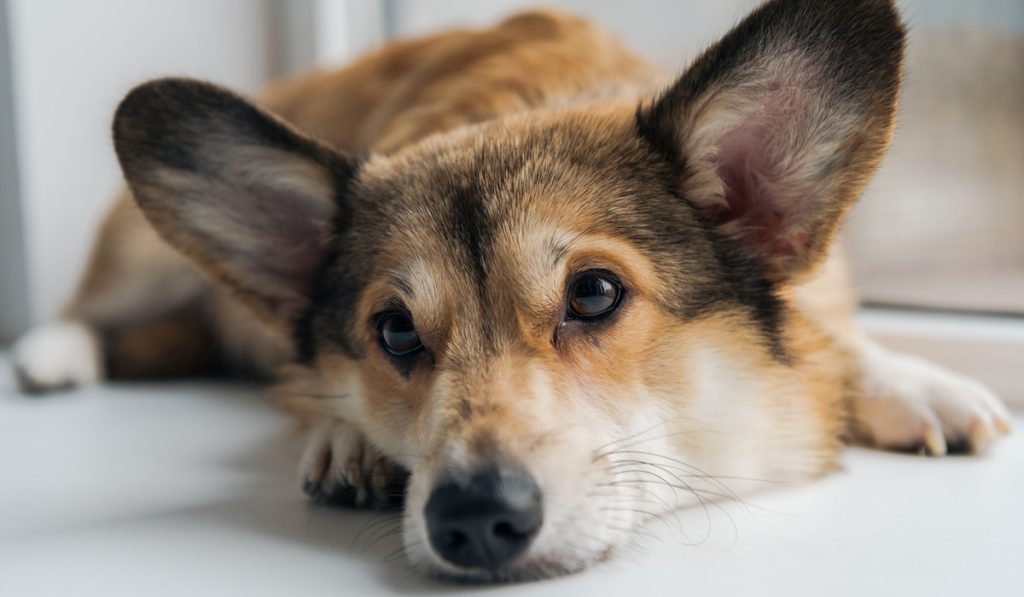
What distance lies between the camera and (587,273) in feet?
4.80

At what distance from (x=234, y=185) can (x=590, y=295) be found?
77 centimetres

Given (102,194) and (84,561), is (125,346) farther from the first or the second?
(84,561)

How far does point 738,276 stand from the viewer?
1590 millimetres

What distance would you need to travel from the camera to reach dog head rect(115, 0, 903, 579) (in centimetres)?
130

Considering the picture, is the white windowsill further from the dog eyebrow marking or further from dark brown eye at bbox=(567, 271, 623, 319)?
the dog eyebrow marking

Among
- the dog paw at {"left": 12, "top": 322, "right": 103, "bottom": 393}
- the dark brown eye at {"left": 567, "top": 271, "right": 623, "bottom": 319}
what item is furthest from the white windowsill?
the dog paw at {"left": 12, "top": 322, "right": 103, "bottom": 393}

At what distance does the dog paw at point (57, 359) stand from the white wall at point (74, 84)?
570 millimetres

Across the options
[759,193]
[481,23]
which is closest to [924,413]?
[759,193]

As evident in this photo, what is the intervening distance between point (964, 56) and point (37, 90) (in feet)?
8.71

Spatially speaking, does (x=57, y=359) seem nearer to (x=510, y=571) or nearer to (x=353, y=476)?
(x=353, y=476)

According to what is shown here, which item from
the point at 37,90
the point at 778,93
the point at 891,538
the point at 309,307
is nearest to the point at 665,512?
the point at 891,538

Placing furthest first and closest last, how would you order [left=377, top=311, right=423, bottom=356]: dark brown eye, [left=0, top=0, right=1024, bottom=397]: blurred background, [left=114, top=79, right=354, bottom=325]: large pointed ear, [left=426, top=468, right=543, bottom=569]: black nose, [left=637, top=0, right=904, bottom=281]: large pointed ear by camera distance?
[left=0, top=0, right=1024, bottom=397]: blurred background
[left=114, top=79, right=354, bottom=325]: large pointed ear
[left=377, top=311, right=423, bottom=356]: dark brown eye
[left=637, top=0, right=904, bottom=281]: large pointed ear
[left=426, top=468, right=543, bottom=569]: black nose


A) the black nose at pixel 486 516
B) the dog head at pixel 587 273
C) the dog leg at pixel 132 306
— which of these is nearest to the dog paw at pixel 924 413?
the dog head at pixel 587 273

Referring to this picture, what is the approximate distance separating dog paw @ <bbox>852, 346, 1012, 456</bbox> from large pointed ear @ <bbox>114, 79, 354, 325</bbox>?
106 centimetres
